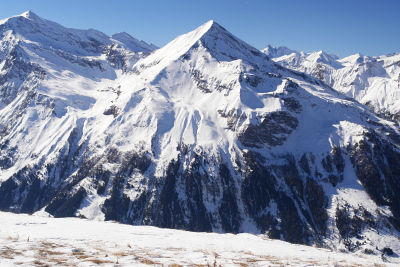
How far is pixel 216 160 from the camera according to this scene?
4764 inches

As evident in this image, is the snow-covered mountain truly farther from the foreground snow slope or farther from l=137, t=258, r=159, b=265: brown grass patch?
l=137, t=258, r=159, b=265: brown grass patch

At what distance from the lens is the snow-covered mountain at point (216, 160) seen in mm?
110062

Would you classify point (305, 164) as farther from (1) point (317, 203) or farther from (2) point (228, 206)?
(2) point (228, 206)

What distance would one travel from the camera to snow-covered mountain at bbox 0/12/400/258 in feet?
361

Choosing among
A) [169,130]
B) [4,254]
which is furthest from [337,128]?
[4,254]

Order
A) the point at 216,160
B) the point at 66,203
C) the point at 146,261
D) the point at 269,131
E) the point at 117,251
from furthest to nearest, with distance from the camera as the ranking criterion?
1. the point at 269,131
2. the point at 216,160
3. the point at 66,203
4. the point at 117,251
5. the point at 146,261

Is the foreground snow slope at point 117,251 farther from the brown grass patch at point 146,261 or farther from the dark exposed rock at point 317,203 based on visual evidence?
the dark exposed rock at point 317,203

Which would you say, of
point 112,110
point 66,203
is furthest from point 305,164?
point 112,110

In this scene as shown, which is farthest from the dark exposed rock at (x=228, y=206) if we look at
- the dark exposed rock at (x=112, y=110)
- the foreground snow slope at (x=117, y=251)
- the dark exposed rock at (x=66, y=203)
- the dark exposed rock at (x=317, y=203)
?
the foreground snow slope at (x=117, y=251)

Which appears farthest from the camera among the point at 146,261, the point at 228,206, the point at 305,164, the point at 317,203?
the point at 305,164

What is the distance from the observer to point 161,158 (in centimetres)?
12456

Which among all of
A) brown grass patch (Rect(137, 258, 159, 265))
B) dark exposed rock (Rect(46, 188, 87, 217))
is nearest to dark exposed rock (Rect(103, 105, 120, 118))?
dark exposed rock (Rect(46, 188, 87, 217))

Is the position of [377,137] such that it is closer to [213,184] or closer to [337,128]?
[337,128]

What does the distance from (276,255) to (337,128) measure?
127m
